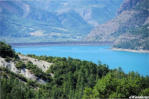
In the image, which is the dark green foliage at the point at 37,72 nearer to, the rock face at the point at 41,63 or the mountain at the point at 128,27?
the rock face at the point at 41,63

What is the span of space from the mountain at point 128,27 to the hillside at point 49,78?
71.2m

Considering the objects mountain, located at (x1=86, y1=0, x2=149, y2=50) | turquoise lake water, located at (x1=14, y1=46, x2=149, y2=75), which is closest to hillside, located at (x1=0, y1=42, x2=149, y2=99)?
turquoise lake water, located at (x1=14, y1=46, x2=149, y2=75)

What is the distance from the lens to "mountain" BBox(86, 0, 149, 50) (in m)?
100

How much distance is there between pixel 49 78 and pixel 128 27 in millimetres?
108039

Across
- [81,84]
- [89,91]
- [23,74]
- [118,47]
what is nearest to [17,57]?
[23,74]

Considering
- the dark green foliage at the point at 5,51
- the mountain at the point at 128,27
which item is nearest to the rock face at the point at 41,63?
the dark green foliage at the point at 5,51

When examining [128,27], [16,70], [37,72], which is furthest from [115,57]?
[128,27]

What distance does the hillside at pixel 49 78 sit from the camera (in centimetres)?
1647

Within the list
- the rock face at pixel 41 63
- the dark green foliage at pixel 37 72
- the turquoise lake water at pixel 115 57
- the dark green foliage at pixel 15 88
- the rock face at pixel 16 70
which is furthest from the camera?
the turquoise lake water at pixel 115 57

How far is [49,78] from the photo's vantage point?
22.5 meters

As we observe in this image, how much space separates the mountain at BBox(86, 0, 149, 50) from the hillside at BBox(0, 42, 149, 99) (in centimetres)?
7118

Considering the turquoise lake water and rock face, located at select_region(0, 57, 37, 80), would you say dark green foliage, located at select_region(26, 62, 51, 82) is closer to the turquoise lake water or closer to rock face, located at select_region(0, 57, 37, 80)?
rock face, located at select_region(0, 57, 37, 80)

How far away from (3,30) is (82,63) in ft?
531

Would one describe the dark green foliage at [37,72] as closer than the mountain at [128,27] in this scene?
Yes
